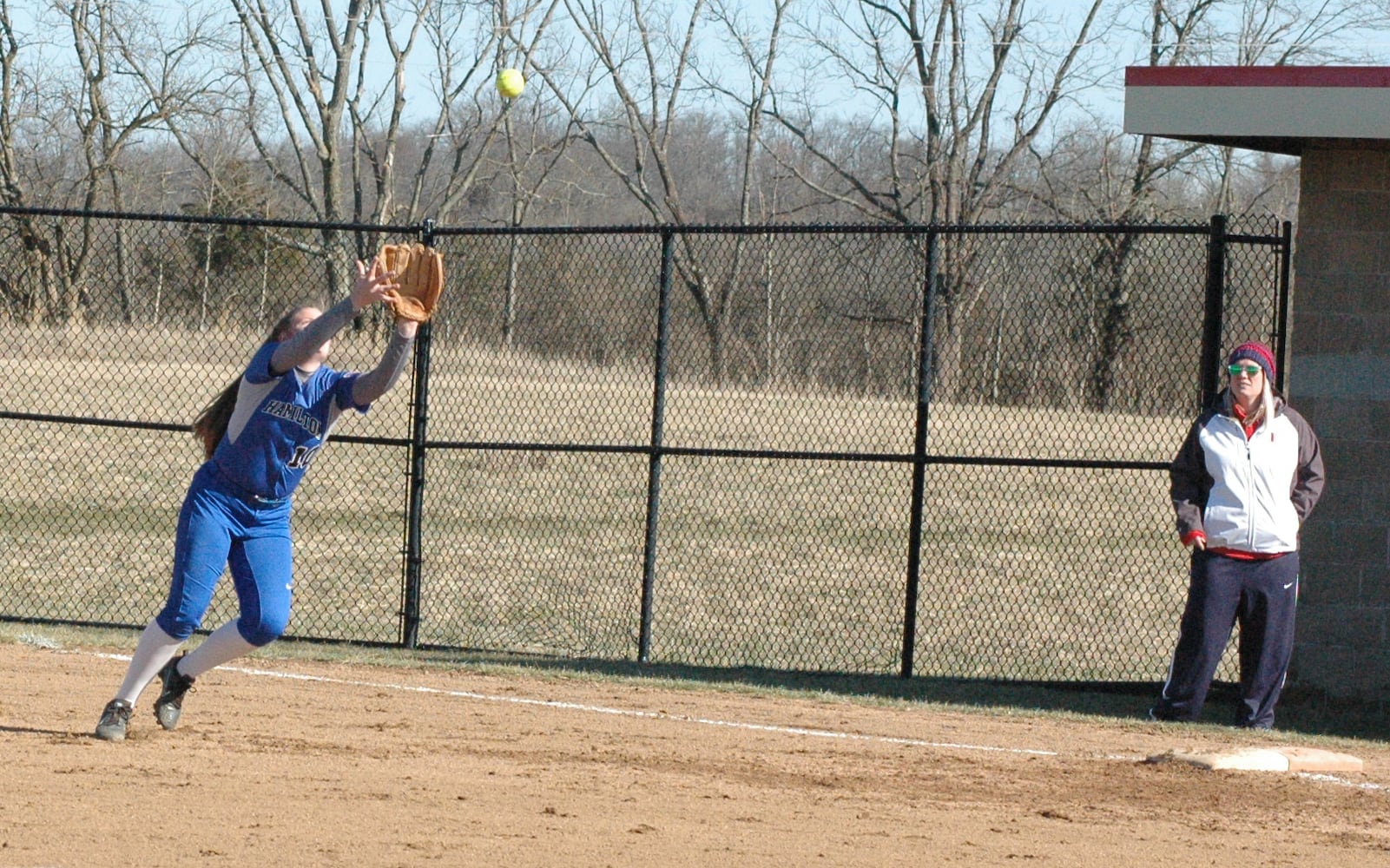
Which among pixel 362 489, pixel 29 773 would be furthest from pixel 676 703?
pixel 362 489

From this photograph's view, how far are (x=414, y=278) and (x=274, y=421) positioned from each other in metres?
0.78

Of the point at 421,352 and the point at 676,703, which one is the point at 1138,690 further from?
the point at 421,352

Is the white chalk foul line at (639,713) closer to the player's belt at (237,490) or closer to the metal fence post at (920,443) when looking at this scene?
the metal fence post at (920,443)

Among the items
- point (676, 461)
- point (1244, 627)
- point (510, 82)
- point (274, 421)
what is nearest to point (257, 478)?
point (274, 421)

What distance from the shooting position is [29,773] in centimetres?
620

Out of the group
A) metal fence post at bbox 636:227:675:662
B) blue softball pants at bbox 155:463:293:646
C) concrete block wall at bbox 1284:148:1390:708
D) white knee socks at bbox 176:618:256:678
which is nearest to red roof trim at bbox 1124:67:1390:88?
concrete block wall at bbox 1284:148:1390:708

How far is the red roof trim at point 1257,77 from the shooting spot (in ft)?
27.8

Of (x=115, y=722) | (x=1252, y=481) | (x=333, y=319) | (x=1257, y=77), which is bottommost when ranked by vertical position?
(x=115, y=722)

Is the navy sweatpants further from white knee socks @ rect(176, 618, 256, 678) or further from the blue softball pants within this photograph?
white knee socks @ rect(176, 618, 256, 678)

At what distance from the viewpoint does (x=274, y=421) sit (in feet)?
21.9

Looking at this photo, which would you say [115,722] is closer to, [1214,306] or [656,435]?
[656,435]

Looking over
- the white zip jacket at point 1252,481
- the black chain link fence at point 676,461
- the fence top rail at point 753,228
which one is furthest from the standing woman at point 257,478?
the white zip jacket at point 1252,481

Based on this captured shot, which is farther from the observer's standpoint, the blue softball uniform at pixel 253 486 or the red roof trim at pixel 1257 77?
the red roof trim at pixel 1257 77

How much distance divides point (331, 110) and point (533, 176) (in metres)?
6.00
